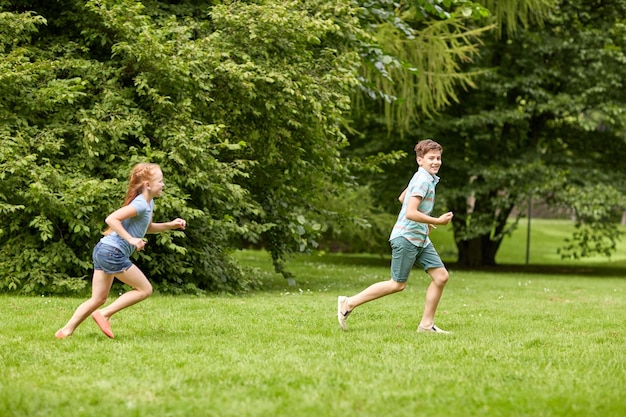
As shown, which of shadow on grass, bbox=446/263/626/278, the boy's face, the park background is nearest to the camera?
the park background

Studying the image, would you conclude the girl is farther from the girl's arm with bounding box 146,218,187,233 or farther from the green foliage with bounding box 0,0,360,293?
the green foliage with bounding box 0,0,360,293

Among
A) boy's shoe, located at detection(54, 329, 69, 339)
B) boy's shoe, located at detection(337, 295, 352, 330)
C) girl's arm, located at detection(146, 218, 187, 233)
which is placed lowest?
boy's shoe, located at detection(54, 329, 69, 339)

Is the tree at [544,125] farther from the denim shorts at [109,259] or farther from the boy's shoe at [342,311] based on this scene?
the denim shorts at [109,259]

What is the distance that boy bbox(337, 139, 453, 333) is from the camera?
7789 mm

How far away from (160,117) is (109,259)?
17.8 ft

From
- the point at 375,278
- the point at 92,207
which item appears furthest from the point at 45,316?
the point at 375,278

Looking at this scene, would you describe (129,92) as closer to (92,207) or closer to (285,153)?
(92,207)

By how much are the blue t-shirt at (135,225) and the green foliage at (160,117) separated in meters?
3.84

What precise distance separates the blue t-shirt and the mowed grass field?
2.50 feet

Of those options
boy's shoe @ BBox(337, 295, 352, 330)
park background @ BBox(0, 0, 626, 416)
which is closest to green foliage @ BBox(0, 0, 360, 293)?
park background @ BBox(0, 0, 626, 416)

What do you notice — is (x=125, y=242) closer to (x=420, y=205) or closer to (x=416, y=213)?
(x=416, y=213)

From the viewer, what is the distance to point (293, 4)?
12594 mm

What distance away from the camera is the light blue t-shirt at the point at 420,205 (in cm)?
780

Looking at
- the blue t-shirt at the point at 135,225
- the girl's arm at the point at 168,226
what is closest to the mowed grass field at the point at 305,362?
the blue t-shirt at the point at 135,225
